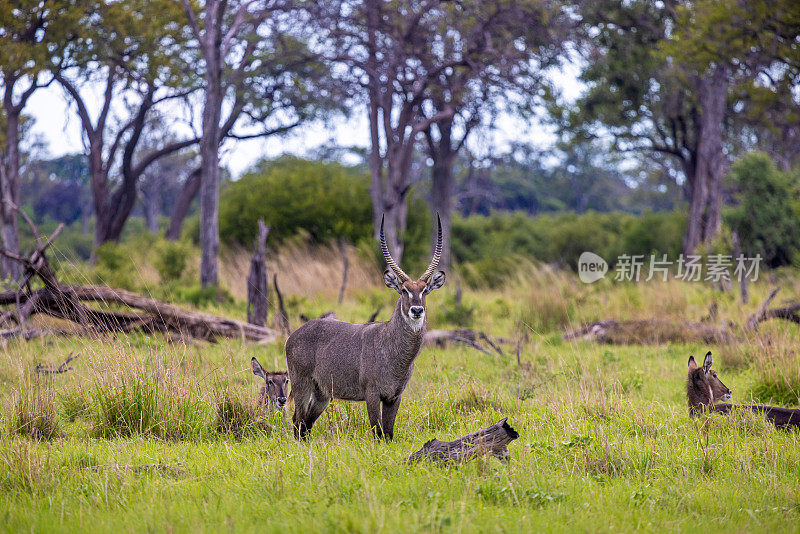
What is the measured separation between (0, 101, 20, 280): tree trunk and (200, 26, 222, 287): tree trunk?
4.01m

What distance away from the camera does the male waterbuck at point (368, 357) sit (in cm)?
504

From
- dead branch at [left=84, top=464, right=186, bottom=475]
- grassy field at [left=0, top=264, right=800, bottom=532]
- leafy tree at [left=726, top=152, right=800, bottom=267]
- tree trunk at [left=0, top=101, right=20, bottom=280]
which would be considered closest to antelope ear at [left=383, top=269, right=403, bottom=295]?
grassy field at [left=0, top=264, right=800, bottom=532]

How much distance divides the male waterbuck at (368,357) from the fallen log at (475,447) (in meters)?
0.64

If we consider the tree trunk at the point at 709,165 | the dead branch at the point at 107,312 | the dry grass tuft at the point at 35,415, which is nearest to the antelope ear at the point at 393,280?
the dry grass tuft at the point at 35,415

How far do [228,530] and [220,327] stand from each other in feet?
20.2

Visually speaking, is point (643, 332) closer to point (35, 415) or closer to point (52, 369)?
point (52, 369)

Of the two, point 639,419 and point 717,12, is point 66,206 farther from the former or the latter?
point 639,419

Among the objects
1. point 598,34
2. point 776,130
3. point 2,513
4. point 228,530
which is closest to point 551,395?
point 228,530

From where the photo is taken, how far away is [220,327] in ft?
31.0

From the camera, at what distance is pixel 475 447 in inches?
174

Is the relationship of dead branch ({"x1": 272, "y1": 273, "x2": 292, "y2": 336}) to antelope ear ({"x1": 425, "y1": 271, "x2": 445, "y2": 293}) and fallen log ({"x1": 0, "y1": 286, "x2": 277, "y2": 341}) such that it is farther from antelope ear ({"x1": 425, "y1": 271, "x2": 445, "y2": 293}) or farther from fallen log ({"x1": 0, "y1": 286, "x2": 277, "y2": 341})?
antelope ear ({"x1": 425, "y1": 271, "x2": 445, "y2": 293})

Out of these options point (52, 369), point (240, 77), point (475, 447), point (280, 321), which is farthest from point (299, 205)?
point (475, 447)
